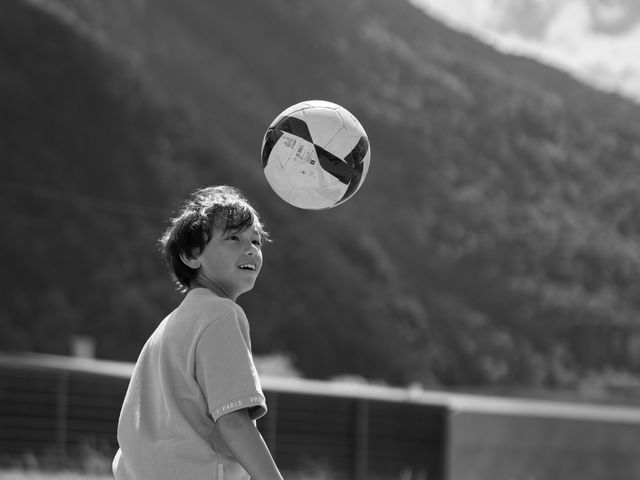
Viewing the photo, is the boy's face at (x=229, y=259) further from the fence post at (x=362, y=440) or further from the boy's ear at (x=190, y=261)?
the fence post at (x=362, y=440)

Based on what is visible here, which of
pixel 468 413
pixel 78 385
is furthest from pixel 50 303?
pixel 468 413

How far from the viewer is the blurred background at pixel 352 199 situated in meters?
48.3

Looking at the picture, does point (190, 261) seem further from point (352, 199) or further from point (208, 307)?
point (352, 199)

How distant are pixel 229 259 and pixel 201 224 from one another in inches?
4.8

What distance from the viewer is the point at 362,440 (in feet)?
40.4

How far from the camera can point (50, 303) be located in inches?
1773

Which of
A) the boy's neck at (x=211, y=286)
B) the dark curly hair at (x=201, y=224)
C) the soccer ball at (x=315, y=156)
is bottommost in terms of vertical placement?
the boy's neck at (x=211, y=286)

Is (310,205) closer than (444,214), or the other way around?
(310,205)

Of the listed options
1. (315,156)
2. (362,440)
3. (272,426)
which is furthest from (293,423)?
(315,156)

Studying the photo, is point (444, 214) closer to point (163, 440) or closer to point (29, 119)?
point (29, 119)

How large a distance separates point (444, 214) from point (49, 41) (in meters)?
35.5

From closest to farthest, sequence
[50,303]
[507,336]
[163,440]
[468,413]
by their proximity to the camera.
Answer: [163,440] < [468,413] < [50,303] < [507,336]

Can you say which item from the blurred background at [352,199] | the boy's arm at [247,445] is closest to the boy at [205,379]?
the boy's arm at [247,445]

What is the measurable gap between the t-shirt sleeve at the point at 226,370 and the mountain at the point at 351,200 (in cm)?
4116
